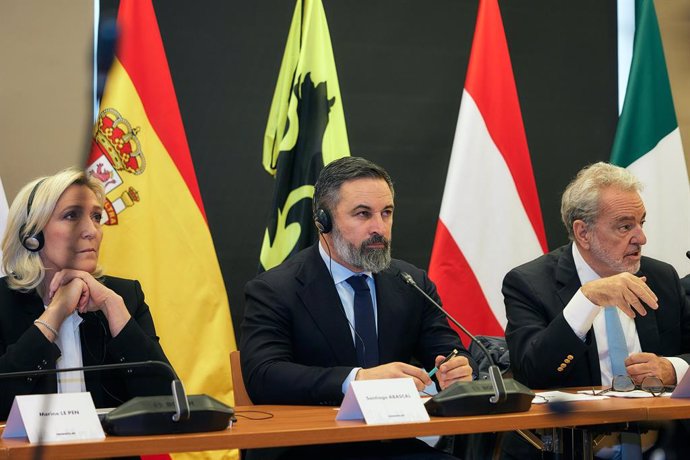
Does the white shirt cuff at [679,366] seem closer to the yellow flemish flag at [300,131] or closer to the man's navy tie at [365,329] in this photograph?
the man's navy tie at [365,329]

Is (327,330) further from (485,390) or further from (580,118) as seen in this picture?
(580,118)

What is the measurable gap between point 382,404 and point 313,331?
2.55 feet

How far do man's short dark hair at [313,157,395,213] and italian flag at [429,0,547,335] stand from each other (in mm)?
988

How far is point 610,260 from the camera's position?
3066 mm

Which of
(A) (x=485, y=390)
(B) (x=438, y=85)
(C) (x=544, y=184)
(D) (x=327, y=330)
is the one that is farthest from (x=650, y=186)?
(A) (x=485, y=390)

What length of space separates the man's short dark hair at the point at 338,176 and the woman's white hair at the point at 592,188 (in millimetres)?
719

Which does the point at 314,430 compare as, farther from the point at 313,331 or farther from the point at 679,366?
the point at 679,366

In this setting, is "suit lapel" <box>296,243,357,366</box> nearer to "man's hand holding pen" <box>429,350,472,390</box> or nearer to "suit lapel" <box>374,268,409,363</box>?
"suit lapel" <box>374,268,409,363</box>

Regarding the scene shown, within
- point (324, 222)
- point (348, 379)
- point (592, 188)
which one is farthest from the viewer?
point (592, 188)

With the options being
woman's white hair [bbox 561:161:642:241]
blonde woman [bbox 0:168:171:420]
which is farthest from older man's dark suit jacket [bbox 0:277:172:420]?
woman's white hair [bbox 561:161:642:241]

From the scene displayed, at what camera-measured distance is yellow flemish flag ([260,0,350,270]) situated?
367 cm

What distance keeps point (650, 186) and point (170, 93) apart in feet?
7.37

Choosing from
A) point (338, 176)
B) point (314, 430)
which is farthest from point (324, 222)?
point (314, 430)

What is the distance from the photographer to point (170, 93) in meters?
3.62
